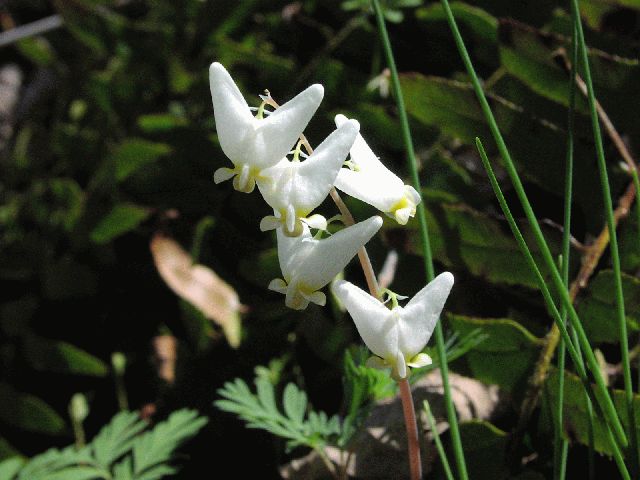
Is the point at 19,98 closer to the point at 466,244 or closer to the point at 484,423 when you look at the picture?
the point at 466,244

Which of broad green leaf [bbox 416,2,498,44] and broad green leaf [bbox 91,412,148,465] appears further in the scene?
broad green leaf [bbox 416,2,498,44]

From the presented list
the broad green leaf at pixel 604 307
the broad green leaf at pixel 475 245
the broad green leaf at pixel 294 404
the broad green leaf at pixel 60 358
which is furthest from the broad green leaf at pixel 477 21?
the broad green leaf at pixel 60 358

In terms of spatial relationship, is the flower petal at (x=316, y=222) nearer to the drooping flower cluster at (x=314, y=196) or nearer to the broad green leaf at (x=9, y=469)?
the drooping flower cluster at (x=314, y=196)

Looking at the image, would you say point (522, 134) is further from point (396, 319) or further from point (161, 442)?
point (161, 442)

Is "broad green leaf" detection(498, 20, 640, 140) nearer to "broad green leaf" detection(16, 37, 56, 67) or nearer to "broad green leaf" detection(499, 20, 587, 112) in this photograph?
"broad green leaf" detection(499, 20, 587, 112)

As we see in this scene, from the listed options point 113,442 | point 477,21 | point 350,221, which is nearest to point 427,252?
point 350,221

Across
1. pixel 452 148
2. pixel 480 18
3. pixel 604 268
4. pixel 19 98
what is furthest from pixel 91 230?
pixel 19 98

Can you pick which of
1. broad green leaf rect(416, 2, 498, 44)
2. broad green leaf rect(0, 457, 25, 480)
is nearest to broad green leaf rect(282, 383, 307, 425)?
broad green leaf rect(0, 457, 25, 480)
